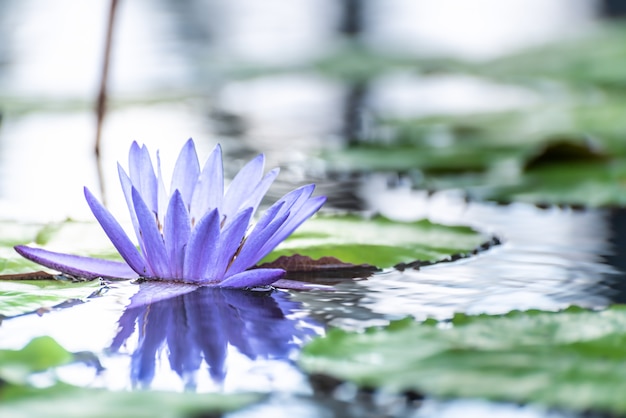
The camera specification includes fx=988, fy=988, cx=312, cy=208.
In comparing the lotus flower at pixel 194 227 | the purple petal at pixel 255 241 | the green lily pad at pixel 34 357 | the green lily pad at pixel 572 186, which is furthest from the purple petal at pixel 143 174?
the green lily pad at pixel 572 186

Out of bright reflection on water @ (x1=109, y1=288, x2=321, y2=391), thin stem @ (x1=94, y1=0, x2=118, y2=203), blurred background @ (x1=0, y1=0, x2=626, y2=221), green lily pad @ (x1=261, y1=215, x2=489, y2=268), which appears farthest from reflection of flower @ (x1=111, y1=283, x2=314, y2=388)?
thin stem @ (x1=94, y1=0, x2=118, y2=203)

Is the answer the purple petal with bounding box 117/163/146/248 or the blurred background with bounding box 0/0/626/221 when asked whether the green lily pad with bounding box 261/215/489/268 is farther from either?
the blurred background with bounding box 0/0/626/221

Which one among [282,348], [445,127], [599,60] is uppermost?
[599,60]

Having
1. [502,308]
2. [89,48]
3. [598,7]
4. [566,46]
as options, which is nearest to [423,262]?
[502,308]

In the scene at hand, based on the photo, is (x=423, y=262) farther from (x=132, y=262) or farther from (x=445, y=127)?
(x=445, y=127)

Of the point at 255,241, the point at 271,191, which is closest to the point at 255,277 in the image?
the point at 255,241

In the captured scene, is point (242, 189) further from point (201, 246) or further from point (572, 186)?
point (572, 186)

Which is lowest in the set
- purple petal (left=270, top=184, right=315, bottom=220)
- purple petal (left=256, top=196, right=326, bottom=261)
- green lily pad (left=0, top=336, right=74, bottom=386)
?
green lily pad (left=0, top=336, right=74, bottom=386)
